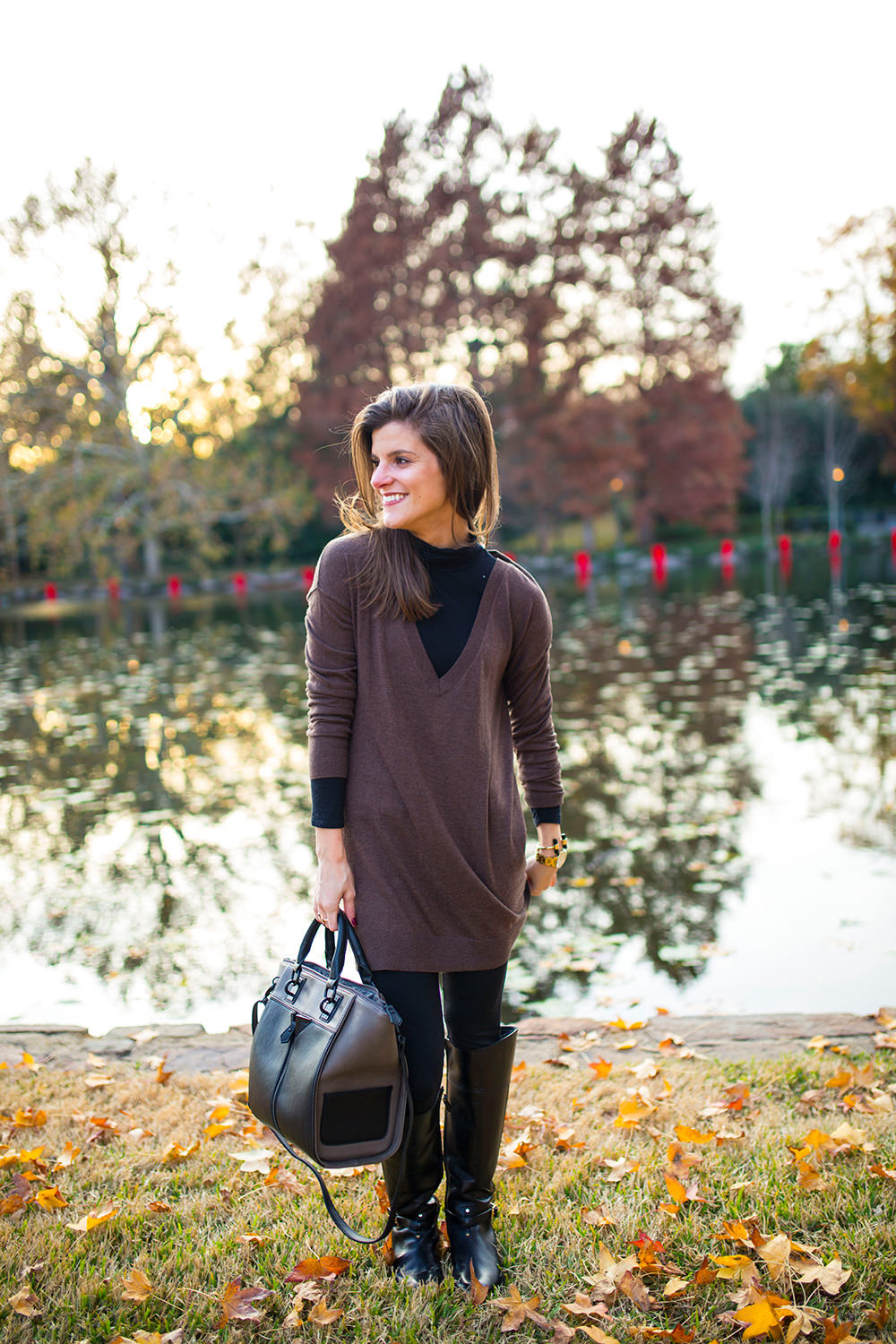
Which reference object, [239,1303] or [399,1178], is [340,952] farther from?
[239,1303]

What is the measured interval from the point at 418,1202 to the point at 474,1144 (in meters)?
0.18

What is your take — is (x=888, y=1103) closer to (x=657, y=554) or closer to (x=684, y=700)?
(x=684, y=700)

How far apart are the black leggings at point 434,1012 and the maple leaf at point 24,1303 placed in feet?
3.03

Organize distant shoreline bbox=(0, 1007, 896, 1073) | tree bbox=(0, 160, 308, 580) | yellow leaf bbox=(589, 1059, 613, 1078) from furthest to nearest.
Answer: tree bbox=(0, 160, 308, 580), distant shoreline bbox=(0, 1007, 896, 1073), yellow leaf bbox=(589, 1059, 613, 1078)

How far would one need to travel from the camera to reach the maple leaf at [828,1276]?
2.18 metres

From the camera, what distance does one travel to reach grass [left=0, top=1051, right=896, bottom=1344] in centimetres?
218

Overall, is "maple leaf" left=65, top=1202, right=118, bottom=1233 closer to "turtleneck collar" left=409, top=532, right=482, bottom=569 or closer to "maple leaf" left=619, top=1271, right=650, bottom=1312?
"maple leaf" left=619, top=1271, right=650, bottom=1312

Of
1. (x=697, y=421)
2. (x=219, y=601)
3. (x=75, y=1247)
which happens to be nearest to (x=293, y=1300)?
(x=75, y=1247)

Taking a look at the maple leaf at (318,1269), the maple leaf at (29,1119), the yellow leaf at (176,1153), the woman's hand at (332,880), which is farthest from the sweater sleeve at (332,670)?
the maple leaf at (29,1119)

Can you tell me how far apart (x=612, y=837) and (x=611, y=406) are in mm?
33983

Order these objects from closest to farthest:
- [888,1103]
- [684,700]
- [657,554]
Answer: [888,1103], [684,700], [657,554]

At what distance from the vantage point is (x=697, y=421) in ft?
136

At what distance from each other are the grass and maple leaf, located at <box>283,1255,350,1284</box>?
26mm

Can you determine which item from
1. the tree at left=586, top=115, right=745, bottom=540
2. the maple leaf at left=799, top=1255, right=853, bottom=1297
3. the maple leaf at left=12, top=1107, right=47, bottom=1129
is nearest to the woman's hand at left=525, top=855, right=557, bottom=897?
the maple leaf at left=799, top=1255, right=853, bottom=1297
